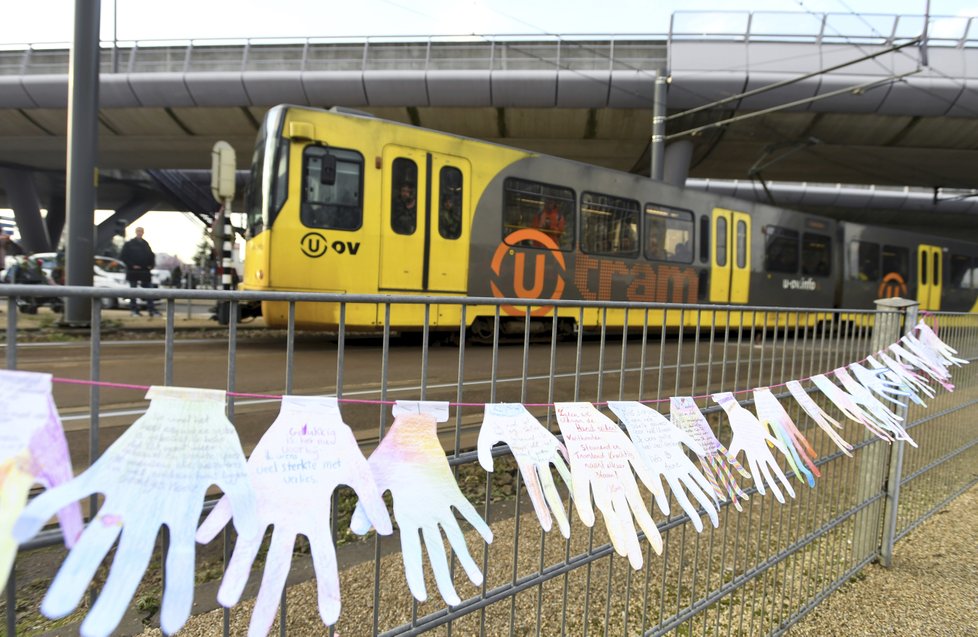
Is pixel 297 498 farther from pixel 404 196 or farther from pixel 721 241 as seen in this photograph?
pixel 721 241

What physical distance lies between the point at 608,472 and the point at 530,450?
0.97ft

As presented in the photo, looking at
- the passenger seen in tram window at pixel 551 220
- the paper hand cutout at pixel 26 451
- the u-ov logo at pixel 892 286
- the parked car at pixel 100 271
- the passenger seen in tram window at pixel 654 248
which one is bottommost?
the paper hand cutout at pixel 26 451

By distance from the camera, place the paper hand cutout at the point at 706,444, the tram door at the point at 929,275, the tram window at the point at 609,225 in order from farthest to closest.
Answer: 1. the tram door at the point at 929,275
2. the tram window at the point at 609,225
3. the paper hand cutout at the point at 706,444

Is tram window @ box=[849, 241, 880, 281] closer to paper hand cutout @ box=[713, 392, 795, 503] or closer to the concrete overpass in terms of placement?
the concrete overpass

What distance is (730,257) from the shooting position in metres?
11.6

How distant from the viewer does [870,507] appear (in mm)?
3102

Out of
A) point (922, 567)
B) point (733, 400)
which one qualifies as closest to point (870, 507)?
point (922, 567)

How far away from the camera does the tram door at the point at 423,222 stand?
24.7ft

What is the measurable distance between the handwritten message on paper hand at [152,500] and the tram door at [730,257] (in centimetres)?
1162

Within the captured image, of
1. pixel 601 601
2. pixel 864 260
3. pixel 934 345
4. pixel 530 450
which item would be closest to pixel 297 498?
pixel 530 450

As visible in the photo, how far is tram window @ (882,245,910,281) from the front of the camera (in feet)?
48.5

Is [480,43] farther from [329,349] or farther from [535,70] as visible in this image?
[329,349]

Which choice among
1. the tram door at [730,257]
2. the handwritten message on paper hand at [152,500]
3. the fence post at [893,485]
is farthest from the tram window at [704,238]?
the handwritten message on paper hand at [152,500]

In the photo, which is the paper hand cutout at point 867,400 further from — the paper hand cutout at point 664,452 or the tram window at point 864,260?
the tram window at point 864,260
